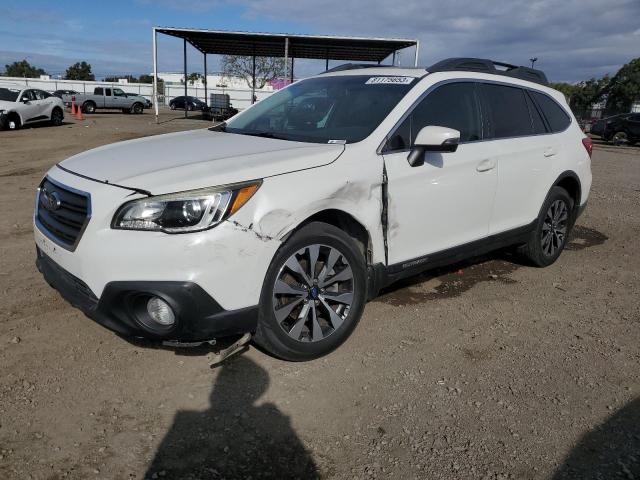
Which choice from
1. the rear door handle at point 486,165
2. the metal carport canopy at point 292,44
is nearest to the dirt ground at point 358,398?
the rear door handle at point 486,165

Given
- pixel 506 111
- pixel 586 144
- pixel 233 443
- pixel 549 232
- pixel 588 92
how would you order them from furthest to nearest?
1. pixel 588 92
2. pixel 586 144
3. pixel 549 232
4. pixel 506 111
5. pixel 233 443

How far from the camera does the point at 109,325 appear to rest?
2746mm

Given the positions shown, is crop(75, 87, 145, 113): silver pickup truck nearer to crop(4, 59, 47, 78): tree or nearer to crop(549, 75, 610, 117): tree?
crop(549, 75, 610, 117): tree

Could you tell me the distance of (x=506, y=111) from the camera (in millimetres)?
4480

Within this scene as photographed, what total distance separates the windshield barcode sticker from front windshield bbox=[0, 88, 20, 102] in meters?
20.3

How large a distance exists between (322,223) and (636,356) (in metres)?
2.34

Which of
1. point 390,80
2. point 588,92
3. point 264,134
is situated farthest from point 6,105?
point 588,92

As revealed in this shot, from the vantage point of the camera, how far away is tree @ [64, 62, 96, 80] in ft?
288

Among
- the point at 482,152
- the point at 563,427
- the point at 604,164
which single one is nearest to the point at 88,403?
the point at 563,427

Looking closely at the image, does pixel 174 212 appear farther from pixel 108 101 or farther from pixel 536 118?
pixel 108 101

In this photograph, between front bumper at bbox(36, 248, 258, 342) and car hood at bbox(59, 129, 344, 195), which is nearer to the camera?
front bumper at bbox(36, 248, 258, 342)

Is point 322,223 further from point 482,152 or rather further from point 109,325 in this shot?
point 482,152

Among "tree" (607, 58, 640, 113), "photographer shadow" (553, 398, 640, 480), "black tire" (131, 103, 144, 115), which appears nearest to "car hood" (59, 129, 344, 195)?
"photographer shadow" (553, 398, 640, 480)

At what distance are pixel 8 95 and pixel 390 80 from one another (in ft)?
68.5
